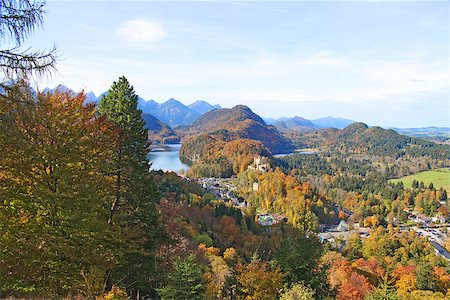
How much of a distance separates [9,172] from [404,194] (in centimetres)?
8649

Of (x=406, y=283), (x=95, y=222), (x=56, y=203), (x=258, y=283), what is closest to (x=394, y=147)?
(x=406, y=283)

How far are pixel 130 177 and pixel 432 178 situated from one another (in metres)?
118

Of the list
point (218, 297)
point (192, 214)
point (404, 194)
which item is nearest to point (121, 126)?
point (218, 297)

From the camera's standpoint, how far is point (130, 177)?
10.6 metres

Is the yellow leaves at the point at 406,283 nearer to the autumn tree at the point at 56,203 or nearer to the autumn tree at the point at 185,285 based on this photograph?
the autumn tree at the point at 185,285

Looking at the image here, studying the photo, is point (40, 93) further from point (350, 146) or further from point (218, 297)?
point (350, 146)

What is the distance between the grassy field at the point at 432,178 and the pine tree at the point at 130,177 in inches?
3983

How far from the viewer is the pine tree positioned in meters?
10.3

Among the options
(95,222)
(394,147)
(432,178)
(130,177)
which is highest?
(130,177)

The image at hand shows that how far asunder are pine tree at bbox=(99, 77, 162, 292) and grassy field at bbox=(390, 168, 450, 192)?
10116 centimetres

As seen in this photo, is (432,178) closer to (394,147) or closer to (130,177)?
(394,147)

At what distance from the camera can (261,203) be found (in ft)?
218

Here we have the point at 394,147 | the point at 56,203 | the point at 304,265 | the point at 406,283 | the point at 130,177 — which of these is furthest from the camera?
the point at 394,147

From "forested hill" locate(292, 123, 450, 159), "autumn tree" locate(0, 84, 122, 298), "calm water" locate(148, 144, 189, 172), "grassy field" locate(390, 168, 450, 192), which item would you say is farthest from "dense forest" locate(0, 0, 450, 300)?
"forested hill" locate(292, 123, 450, 159)
